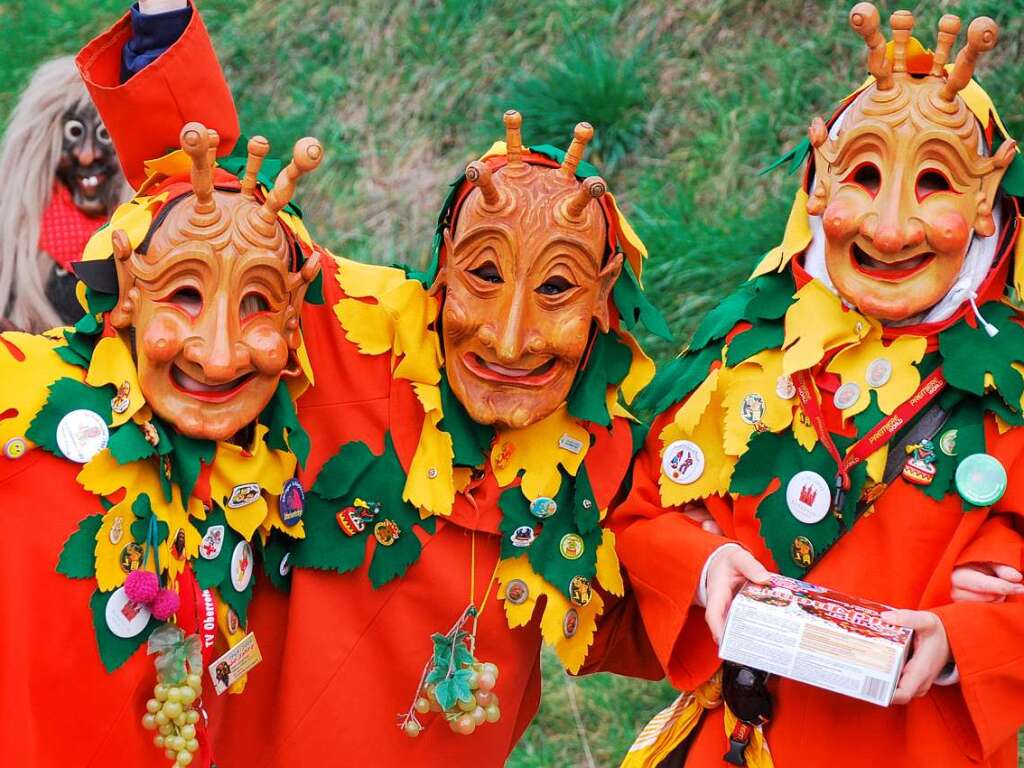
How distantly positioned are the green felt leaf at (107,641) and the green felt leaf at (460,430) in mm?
788

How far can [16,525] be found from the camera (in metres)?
3.09

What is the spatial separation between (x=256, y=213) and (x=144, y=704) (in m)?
1.02

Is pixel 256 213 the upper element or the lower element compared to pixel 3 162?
upper

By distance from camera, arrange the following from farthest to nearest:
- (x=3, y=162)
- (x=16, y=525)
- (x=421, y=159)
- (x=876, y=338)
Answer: (x=421, y=159)
(x=3, y=162)
(x=876, y=338)
(x=16, y=525)

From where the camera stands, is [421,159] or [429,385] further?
[421,159]

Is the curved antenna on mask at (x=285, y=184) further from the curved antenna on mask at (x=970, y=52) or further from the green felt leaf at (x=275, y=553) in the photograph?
the curved antenna on mask at (x=970, y=52)

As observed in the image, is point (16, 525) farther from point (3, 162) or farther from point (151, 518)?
point (3, 162)

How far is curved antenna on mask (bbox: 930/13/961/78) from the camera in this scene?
3.16 meters

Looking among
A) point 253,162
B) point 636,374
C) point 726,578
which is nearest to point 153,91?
point 253,162

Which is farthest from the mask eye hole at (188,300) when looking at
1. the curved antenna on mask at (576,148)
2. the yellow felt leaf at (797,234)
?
the yellow felt leaf at (797,234)

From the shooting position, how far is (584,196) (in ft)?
10.8

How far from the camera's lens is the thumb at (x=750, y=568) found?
321 cm

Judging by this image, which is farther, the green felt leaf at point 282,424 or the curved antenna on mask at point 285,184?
the green felt leaf at point 282,424

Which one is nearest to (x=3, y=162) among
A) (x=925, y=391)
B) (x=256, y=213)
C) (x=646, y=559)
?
(x=256, y=213)
